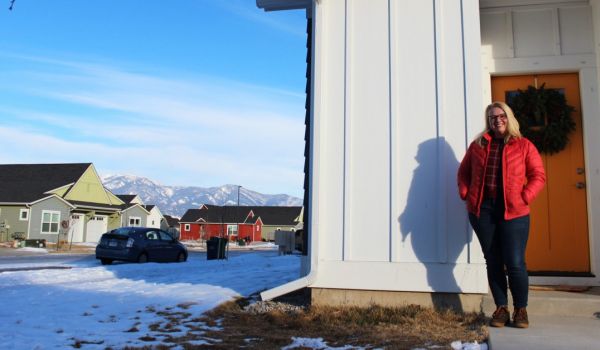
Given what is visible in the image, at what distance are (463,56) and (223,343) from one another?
3.31 m

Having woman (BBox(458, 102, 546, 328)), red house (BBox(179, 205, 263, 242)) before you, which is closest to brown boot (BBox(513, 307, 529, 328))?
woman (BBox(458, 102, 546, 328))

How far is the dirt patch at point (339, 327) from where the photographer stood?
3500mm

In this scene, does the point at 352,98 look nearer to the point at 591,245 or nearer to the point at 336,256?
the point at 336,256

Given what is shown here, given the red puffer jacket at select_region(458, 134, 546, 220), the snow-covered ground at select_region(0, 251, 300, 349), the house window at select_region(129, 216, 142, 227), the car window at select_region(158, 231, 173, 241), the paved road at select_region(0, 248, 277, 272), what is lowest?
the paved road at select_region(0, 248, 277, 272)

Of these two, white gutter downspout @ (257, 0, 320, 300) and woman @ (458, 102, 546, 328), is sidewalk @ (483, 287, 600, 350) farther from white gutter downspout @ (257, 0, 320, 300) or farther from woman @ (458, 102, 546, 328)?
white gutter downspout @ (257, 0, 320, 300)

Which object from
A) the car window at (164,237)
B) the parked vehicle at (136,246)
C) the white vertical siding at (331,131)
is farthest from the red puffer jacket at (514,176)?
the car window at (164,237)

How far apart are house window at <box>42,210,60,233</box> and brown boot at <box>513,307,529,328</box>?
1312 inches

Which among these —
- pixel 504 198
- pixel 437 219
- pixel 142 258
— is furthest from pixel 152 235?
pixel 504 198

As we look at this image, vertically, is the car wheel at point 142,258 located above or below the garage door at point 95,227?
below

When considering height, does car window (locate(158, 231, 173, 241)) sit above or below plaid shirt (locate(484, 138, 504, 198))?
below

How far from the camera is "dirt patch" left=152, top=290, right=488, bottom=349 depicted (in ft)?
11.5

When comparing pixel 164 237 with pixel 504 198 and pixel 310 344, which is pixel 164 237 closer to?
pixel 310 344

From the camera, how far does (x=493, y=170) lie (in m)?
3.75

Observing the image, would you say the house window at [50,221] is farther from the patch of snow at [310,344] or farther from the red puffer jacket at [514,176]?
the red puffer jacket at [514,176]
